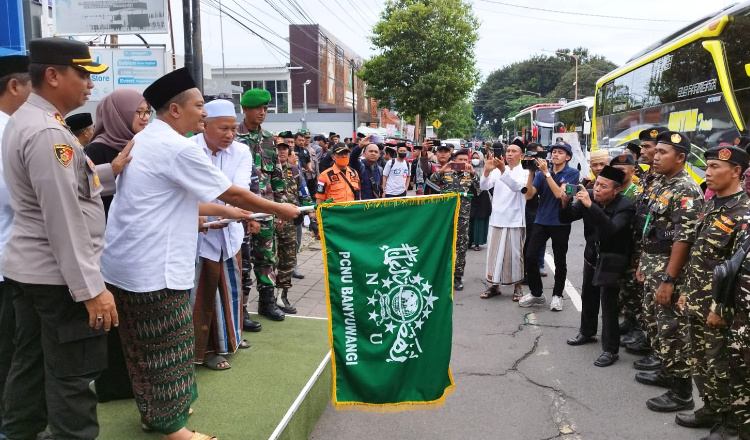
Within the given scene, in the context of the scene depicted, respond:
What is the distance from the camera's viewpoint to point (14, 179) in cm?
224

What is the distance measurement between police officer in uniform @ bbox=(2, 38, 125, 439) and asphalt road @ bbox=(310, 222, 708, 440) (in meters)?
1.66

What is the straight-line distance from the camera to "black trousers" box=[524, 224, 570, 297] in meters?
5.94

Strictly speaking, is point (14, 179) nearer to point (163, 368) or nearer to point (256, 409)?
point (163, 368)

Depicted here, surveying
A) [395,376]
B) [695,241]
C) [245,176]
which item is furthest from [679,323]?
[245,176]

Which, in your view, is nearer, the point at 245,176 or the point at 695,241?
the point at 695,241

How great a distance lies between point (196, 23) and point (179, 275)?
7.14 m

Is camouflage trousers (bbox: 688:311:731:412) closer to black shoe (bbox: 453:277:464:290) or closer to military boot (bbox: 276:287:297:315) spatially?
military boot (bbox: 276:287:297:315)

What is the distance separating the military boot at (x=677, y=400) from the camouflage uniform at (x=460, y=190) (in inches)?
134

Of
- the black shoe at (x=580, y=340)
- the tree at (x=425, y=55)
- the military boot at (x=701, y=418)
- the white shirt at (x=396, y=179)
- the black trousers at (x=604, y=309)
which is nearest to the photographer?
the military boot at (x=701, y=418)

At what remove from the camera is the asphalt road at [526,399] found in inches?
141

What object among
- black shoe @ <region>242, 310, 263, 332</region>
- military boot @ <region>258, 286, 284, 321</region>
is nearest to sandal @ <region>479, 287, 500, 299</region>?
military boot @ <region>258, 286, 284, 321</region>

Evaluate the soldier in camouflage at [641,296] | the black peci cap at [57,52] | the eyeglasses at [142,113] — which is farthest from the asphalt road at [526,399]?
the black peci cap at [57,52]

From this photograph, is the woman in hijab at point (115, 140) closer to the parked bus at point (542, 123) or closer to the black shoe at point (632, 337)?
the black shoe at point (632, 337)

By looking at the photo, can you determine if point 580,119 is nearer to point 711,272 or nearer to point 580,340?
point 580,340
